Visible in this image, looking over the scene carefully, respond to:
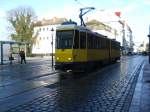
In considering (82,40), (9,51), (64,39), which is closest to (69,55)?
(64,39)

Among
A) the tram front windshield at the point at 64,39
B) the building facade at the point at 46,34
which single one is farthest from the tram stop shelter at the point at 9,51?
the building facade at the point at 46,34

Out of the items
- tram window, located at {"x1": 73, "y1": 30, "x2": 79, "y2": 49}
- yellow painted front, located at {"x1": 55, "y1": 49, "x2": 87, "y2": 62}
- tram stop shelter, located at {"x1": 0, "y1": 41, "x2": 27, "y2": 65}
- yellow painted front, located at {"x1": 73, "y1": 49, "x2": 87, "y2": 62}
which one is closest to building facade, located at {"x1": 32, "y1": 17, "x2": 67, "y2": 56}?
tram stop shelter, located at {"x1": 0, "y1": 41, "x2": 27, "y2": 65}

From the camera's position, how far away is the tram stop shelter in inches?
1831

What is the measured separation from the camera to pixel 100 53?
124ft

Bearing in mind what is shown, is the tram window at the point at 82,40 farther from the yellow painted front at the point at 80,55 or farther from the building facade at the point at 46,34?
the building facade at the point at 46,34

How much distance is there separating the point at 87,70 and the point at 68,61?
3644mm

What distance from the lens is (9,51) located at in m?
48.6

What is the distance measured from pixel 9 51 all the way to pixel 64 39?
67.3ft

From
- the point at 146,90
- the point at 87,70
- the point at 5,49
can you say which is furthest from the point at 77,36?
the point at 5,49

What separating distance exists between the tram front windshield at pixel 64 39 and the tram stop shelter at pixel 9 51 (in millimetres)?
16476

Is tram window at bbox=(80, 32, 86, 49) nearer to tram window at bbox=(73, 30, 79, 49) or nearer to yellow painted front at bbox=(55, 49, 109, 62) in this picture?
yellow painted front at bbox=(55, 49, 109, 62)

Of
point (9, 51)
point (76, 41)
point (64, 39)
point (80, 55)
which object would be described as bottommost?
point (80, 55)

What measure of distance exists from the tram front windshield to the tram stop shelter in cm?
1648

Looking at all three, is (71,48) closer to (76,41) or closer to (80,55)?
(76,41)
